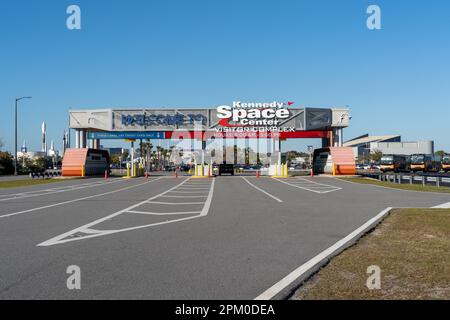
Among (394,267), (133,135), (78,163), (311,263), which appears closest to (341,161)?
(133,135)

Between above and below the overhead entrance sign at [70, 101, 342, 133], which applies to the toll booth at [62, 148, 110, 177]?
below

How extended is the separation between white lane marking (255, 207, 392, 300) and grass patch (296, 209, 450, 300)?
0.21 metres

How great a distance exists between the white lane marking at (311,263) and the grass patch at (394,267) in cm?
21

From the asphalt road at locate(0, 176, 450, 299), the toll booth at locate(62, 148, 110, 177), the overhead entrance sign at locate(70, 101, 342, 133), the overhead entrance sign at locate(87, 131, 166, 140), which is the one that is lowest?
the asphalt road at locate(0, 176, 450, 299)

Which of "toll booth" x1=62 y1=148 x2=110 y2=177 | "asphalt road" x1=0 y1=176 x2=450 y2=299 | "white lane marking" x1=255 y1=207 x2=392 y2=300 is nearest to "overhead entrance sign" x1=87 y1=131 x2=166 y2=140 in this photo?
"toll booth" x1=62 y1=148 x2=110 y2=177

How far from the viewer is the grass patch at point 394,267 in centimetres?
534

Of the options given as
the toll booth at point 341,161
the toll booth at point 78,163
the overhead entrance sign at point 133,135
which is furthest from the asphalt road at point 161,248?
the overhead entrance sign at point 133,135

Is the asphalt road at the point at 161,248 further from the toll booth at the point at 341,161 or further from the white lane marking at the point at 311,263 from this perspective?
the toll booth at the point at 341,161

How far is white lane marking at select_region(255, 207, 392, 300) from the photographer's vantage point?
17.7 ft

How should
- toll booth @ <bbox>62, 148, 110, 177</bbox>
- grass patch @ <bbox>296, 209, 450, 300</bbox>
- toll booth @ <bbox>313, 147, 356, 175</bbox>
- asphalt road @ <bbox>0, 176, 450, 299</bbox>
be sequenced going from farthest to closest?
1. toll booth @ <bbox>62, 148, 110, 177</bbox>
2. toll booth @ <bbox>313, 147, 356, 175</bbox>
3. asphalt road @ <bbox>0, 176, 450, 299</bbox>
4. grass patch @ <bbox>296, 209, 450, 300</bbox>

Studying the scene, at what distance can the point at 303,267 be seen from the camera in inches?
264

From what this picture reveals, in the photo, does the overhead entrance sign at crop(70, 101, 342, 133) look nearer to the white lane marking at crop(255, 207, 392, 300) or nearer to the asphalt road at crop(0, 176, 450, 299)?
the asphalt road at crop(0, 176, 450, 299)

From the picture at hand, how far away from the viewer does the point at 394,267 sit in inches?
259
